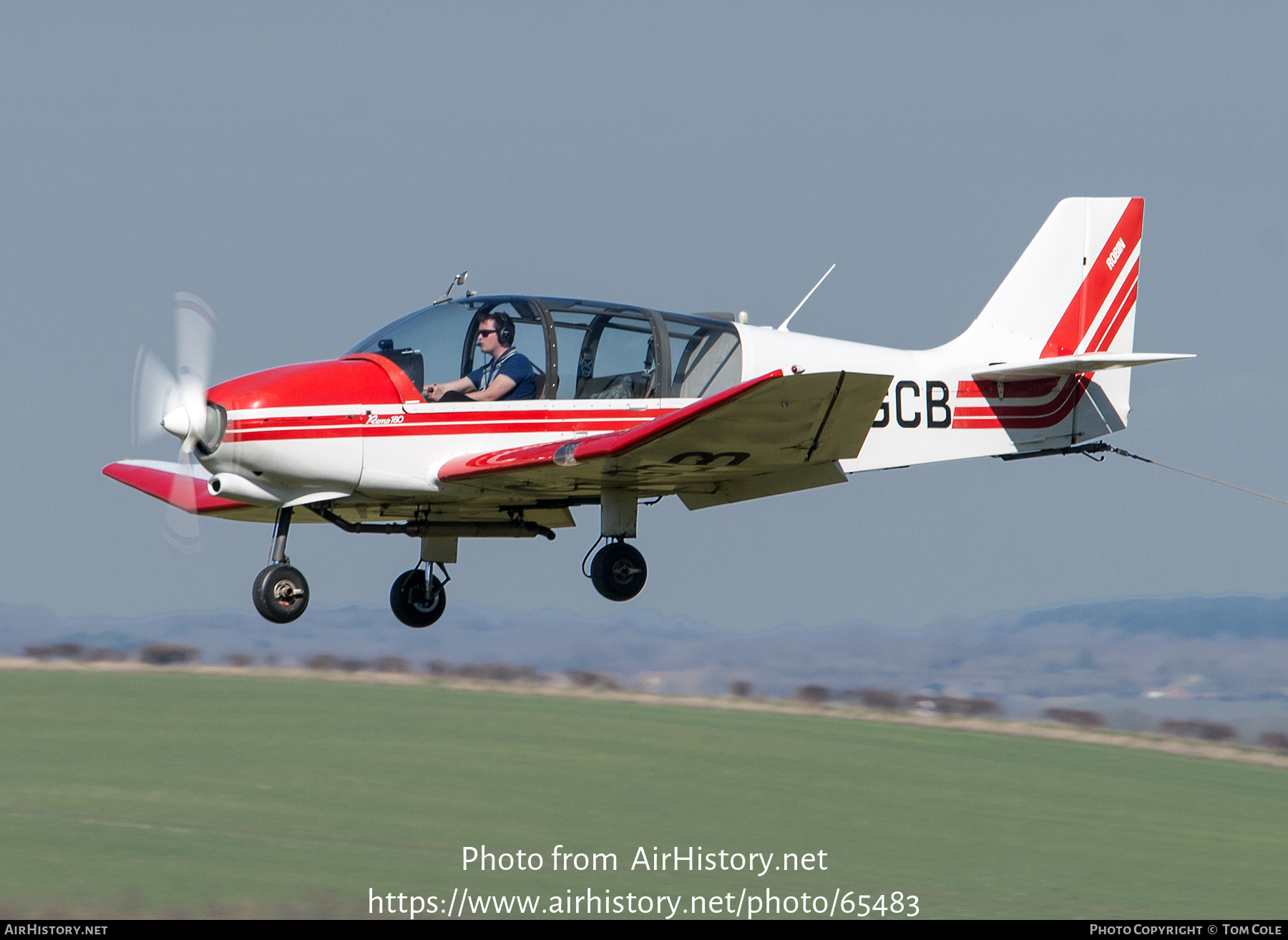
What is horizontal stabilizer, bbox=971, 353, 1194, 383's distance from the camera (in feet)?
39.2

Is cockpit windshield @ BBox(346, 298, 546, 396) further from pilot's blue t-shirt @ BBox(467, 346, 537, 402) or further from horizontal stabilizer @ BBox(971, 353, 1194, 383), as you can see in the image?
horizontal stabilizer @ BBox(971, 353, 1194, 383)

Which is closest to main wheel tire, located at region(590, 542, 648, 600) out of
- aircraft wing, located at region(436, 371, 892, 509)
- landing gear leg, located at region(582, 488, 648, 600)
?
landing gear leg, located at region(582, 488, 648, 600)

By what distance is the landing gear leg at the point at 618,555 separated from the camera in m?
11.3

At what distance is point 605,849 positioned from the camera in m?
41.4

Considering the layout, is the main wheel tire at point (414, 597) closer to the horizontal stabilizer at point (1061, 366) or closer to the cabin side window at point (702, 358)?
the cabin side window at point (702, 358)

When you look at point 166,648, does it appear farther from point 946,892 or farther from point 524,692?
point 524,692

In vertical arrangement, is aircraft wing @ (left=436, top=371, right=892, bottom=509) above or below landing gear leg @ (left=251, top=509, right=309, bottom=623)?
above

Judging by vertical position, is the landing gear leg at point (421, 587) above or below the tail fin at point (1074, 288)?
below

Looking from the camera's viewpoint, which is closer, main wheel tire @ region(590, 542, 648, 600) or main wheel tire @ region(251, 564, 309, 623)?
main wheel tire @ region(251, 564, 309, 623)

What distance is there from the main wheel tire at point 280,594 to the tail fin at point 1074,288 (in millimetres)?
7204

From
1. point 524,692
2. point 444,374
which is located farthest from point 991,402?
point 524,692

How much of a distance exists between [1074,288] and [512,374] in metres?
6.46

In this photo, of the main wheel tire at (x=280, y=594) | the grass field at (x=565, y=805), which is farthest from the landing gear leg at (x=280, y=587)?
the grass field at (x=565, y=805)

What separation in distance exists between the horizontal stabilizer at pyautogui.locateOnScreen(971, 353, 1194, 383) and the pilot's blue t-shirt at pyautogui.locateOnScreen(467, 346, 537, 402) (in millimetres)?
4527
